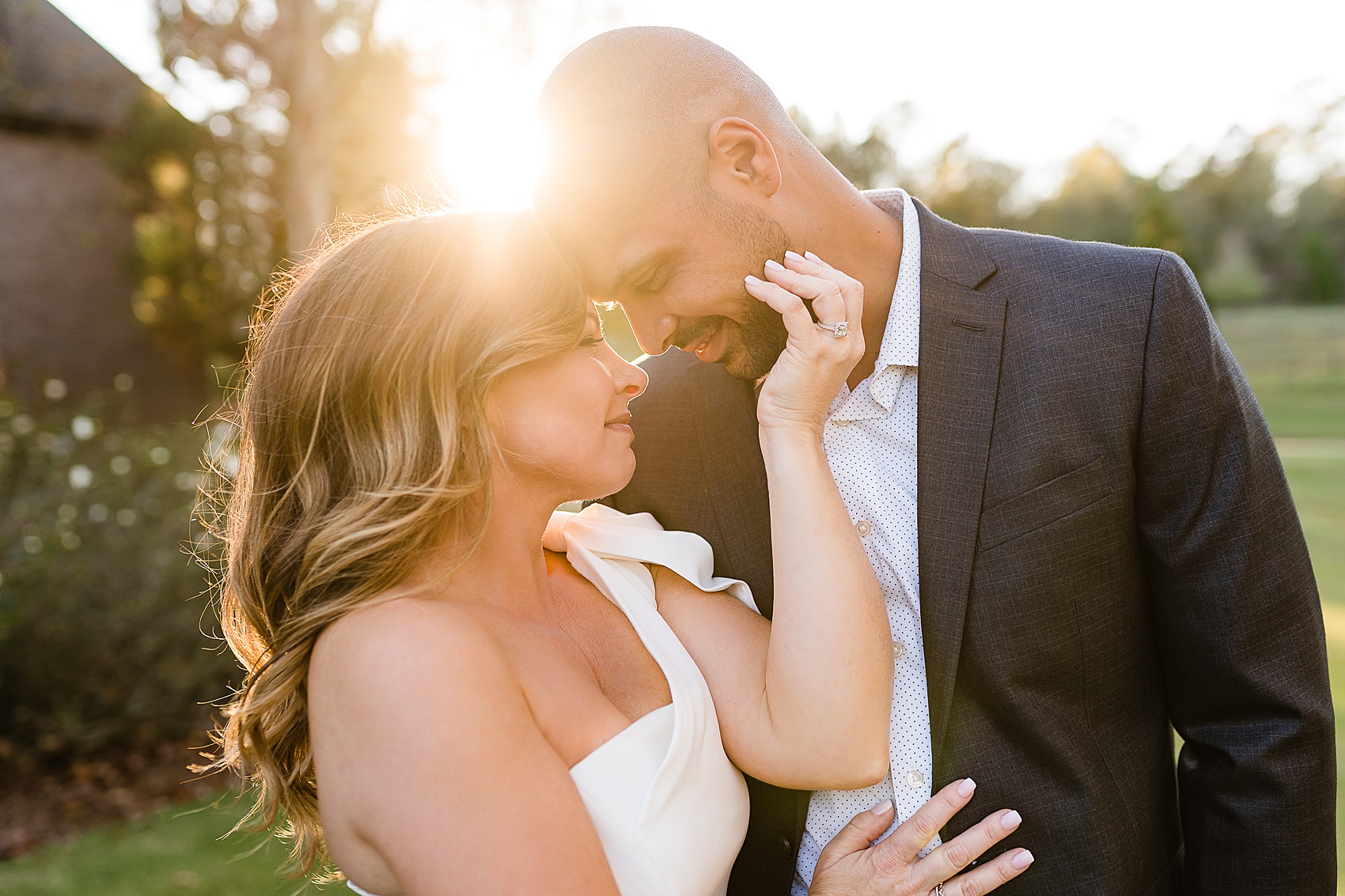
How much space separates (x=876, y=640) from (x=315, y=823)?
4.49 ft

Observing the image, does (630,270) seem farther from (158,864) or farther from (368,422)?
(158,864)

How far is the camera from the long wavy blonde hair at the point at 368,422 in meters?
1.82

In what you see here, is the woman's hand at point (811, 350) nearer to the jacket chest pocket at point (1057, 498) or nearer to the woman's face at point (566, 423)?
the woman's face at point (566, 423)

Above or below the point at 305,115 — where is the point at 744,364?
below

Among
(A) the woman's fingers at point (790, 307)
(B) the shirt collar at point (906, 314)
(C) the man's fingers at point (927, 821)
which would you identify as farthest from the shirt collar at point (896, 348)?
(C) the man's fingers at point (927, 821)

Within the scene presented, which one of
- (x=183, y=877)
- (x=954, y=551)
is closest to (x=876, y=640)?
(x=954, y=551)

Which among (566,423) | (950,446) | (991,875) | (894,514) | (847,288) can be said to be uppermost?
(847,288)

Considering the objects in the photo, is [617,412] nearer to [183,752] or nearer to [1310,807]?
[1310,807]

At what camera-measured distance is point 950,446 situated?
214 centimetres

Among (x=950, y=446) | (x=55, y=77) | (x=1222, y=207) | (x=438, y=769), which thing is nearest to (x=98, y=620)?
(x=438, y=769)

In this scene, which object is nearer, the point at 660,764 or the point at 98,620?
the point at 660,764

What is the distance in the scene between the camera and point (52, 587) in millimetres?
5227

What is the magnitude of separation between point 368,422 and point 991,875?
66.2 inches

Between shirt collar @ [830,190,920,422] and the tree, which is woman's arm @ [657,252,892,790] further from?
the tree
